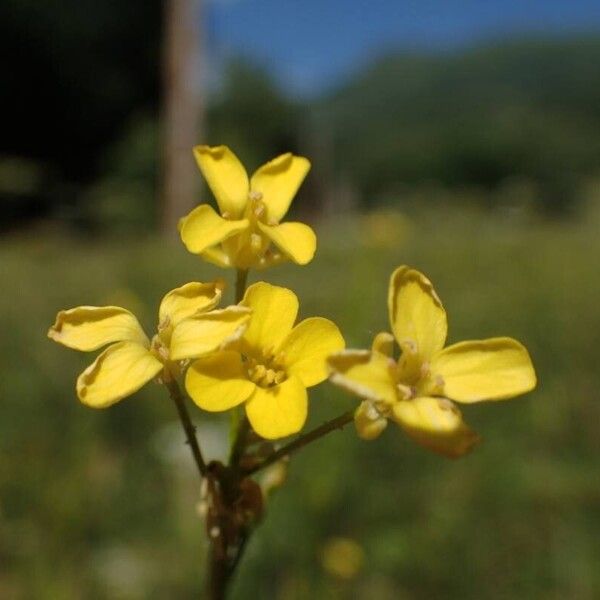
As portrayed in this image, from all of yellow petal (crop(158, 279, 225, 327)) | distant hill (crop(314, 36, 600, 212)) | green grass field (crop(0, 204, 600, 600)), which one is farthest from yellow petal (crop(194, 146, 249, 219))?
distant hill (crop(314, 36, 600, 212))

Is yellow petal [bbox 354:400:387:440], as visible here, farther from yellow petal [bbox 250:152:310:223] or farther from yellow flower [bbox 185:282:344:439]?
yellow petal [bbox 250:152:310:223]

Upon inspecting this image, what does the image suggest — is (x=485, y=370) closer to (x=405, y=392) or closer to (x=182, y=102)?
(x=405, y=392)

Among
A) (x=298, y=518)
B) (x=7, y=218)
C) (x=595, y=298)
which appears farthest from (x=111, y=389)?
(x=7, y=218)

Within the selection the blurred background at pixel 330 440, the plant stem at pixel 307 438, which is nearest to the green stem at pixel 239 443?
the plant stem at pixel 307 438

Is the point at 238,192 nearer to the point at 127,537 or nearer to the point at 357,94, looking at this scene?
the point at 127,537

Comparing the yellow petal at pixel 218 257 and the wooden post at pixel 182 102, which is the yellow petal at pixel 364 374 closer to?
the yellow petal at pixel 218 257
